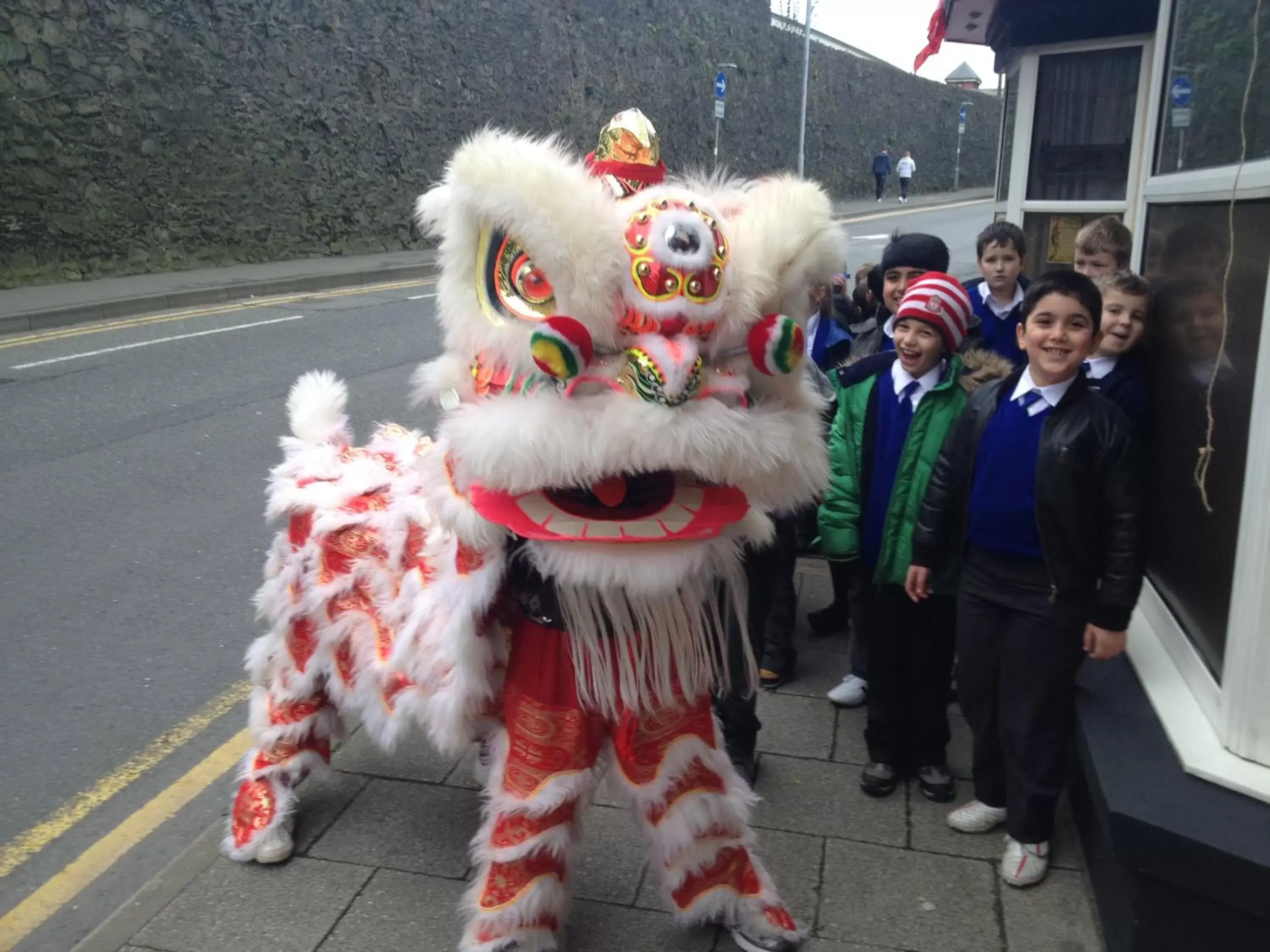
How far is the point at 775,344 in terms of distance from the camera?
2.10 m

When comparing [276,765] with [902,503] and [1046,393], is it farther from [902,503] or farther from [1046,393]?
[1046,393]

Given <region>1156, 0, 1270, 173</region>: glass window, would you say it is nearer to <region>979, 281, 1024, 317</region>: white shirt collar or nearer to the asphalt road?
<region>979, 281, 1024, 317</region>: white shirt collar

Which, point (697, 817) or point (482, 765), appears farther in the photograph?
point (482, 765)

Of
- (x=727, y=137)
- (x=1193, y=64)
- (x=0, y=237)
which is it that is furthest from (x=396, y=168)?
(x=1193, y=64)

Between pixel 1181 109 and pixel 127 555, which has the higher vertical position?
pixel 1181 109

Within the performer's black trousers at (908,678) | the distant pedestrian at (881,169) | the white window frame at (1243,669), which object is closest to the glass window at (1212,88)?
the white window frame at (1243,669)

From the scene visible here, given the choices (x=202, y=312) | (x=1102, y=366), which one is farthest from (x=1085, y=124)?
(x=202, y=312)

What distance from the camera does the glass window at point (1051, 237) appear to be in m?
5.87

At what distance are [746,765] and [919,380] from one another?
131cm

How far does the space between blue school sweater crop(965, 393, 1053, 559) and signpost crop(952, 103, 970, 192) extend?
135 ft

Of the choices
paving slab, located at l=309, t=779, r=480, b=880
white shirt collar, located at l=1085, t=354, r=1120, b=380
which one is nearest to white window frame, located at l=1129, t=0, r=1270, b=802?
white shirt collar, located at l=1085, t=354, r=1120, b=380

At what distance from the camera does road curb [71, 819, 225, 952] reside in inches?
102

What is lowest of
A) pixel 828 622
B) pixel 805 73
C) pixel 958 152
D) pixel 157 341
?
pixel 828 622

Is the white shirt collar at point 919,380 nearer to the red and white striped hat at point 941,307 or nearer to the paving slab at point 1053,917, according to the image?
the red and white striped hat at point 941,307
